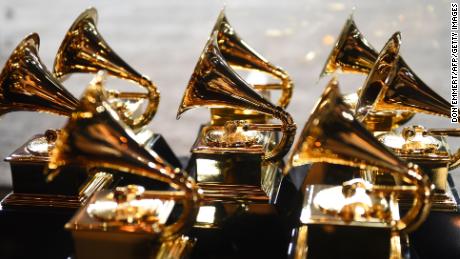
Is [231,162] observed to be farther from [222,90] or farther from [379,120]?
[379,120]

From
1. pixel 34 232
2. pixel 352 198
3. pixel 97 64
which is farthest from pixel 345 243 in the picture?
pixel 97 64

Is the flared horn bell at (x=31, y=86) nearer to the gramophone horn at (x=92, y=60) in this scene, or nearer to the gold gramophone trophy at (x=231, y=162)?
the gramophone horn at (x=92, y=60)

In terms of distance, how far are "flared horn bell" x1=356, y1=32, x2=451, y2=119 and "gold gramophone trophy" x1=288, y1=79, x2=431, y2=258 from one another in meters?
0.46

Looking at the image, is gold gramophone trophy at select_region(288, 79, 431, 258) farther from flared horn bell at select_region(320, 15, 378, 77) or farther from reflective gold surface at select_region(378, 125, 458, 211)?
flared horn bell at select_region(320, 15, 378, 77)

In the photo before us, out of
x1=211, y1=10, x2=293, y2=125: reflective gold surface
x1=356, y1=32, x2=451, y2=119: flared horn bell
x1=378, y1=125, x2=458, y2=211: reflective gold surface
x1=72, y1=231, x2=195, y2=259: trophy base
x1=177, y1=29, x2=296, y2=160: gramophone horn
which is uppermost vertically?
x1=211, y1=10, x2=293, y2=125: reflective gold surface

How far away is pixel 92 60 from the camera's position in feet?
7.26

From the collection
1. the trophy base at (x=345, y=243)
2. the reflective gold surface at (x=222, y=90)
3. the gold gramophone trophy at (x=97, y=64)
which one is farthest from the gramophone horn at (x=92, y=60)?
the trophy base at (x=345, y=243)

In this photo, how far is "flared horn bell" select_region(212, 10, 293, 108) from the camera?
7.54ft

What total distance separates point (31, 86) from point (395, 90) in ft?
3.88

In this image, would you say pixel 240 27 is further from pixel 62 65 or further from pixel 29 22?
pixel 62 65

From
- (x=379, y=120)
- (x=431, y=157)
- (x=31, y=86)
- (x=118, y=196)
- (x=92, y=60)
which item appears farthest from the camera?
(x=92, y=60)

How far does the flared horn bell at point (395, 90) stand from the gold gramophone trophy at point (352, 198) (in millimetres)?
459

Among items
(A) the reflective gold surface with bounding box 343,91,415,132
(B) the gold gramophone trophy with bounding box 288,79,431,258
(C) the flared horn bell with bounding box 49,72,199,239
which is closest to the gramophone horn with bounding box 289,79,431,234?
(B) the gold gramophone trophy with bounding box 288,79,431,258

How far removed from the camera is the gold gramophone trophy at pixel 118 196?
1.39m
